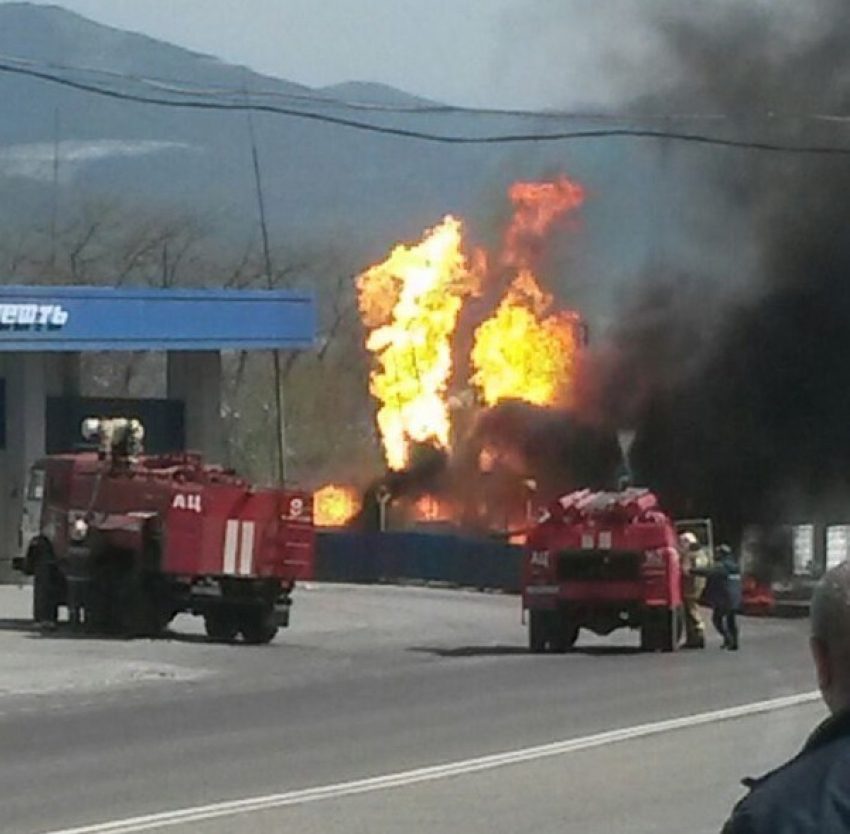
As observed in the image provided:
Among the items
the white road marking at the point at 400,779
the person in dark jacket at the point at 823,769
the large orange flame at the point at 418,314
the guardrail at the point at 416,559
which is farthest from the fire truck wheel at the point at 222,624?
the person in dark jacket at the point at 823,769

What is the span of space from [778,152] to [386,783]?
125 feet

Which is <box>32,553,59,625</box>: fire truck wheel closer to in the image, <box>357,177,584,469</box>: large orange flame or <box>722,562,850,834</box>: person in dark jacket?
<box>357,177,584,469</box>: large orange flame

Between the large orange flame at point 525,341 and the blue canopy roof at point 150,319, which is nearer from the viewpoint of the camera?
the blue canopy roof at point 150,319

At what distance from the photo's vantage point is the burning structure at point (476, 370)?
5000 cm

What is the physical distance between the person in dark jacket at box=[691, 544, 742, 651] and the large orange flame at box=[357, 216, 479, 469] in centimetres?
1667

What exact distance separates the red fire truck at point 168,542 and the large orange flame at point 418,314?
Answer: 17.2 m

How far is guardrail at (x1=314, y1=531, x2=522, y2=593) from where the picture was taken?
48812mm

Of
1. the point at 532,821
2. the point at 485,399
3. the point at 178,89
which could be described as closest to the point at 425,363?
the point at 485,399

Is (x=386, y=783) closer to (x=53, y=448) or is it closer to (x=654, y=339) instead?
(x=53, y=448)

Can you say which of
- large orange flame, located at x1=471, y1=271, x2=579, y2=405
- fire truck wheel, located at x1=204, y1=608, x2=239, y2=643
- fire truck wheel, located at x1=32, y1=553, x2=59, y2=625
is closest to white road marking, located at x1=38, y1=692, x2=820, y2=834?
fire truck wheel, located at x1=204, y1=608, x2=239, y2=643

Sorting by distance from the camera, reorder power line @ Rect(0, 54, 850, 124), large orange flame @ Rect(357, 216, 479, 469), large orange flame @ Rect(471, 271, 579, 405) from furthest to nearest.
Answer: large orange flame @ Rect(471, 271, 579, 405)
large orange flame @ Rect(357, 216, 479, 469)
power line @ Rect(0, 54, 850, 124)

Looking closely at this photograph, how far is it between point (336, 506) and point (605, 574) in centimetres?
2563

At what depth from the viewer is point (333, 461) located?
65.4 metres

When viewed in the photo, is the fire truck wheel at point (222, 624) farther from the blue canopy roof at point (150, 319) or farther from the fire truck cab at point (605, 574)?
the blue canopy roof at point (150, 319)
